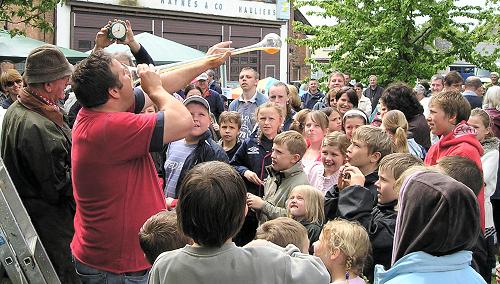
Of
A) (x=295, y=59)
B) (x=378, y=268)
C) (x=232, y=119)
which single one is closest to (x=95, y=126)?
(x=378, y=268)

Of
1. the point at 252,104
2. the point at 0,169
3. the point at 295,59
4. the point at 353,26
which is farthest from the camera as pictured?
the point at 295,59

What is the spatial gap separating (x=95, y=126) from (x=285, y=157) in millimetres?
2084

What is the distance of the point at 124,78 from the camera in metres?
3.35

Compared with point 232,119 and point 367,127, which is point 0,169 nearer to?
point 367,127

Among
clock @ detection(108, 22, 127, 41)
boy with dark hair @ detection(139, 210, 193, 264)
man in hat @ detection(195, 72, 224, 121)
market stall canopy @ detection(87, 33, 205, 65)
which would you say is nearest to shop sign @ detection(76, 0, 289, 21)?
market stall canopy @ detection(87, 33, 205, 65)

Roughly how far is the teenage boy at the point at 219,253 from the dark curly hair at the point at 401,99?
461cm

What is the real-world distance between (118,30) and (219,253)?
2.30 metres

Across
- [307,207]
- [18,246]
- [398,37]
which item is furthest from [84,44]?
[18,246]

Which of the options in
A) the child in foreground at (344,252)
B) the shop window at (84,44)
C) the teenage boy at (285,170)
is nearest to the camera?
the child in foreground at (344,252)

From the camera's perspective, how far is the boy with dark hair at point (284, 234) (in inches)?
130

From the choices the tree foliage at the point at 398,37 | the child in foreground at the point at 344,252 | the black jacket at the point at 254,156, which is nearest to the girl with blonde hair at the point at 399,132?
the black jacket at the point at 254,156

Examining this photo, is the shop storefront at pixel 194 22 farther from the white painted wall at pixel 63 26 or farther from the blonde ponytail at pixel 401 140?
the blonde ponytail at pixel 401 140

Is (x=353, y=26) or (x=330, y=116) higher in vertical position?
(x=353, y=26)

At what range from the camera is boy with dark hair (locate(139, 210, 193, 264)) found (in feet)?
9.86
